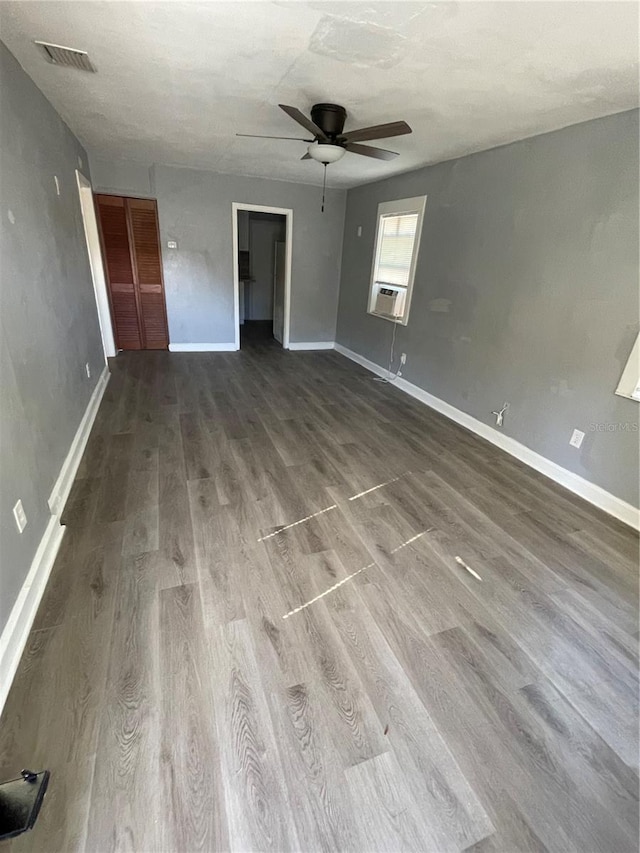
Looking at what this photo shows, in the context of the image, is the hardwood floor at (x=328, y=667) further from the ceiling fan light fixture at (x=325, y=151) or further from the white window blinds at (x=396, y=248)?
the white window blinds at (x=396, y=248)

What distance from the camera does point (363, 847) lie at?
3.36 ft

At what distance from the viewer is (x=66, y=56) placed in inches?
79.8

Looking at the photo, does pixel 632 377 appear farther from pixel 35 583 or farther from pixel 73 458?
pixel 73 458

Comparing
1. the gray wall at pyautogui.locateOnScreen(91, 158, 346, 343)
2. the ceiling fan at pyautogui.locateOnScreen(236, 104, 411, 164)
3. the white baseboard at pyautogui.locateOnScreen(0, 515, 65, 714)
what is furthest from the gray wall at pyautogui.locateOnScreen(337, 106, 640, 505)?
the white baseboard at pyautogui.locateOnScreen(0, 515, 65, 714)

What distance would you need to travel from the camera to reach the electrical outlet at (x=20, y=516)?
159cm

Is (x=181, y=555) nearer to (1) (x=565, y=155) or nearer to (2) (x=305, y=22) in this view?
(2) (x=305, y=22)

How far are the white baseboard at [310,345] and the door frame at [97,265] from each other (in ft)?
8.41

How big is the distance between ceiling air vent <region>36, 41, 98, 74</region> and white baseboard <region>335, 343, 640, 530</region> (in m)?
3.62

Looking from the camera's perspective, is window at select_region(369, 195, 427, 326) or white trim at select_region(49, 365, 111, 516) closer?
white trim at select_region(49, 365, 111, 516)

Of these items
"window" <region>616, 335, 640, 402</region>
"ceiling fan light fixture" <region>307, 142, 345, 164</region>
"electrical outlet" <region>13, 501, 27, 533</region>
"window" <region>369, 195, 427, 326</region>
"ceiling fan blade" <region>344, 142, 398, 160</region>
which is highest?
"ceiling fan blade" <region>344, 142, 398, 160</region>

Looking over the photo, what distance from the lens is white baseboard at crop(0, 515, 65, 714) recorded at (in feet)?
4.39

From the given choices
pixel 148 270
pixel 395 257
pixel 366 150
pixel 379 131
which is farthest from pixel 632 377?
pixel 148 270

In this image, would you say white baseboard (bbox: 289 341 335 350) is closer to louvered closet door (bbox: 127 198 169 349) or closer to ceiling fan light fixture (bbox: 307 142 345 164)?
louvered closet door (bbox: 127 198 169 349)

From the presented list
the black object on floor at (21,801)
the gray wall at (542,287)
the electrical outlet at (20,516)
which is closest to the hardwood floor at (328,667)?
the black object on floor at (21,801)
